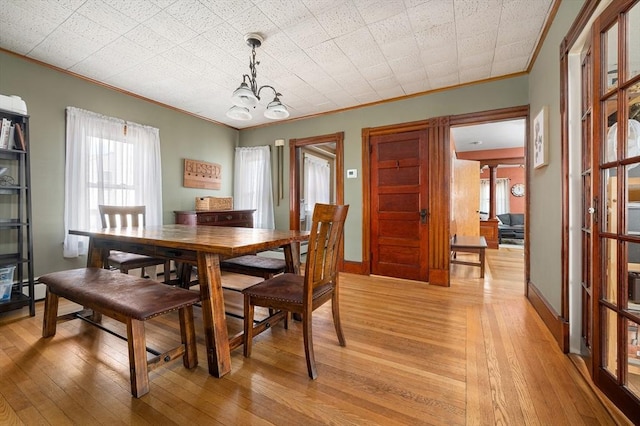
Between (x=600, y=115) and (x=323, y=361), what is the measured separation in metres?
2.10

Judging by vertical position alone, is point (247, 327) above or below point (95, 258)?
below

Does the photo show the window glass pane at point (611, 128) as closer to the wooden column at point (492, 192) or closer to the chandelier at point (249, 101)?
the chandelier at point (249, 101)

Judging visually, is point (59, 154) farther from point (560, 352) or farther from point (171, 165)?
point (560, 352)

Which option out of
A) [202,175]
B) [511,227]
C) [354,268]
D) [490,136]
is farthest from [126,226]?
[511,227]

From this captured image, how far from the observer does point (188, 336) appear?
1.62 metres

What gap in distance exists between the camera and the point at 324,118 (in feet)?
14.1

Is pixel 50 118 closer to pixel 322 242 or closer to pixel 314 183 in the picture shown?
pixel 322 242

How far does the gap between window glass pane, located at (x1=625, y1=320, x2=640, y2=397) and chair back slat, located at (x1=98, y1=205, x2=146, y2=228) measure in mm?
3885

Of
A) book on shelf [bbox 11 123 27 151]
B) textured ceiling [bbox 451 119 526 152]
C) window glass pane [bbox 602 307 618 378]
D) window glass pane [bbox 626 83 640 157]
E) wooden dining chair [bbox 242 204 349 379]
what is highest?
textured ceiling [bbox 451 119 526 152]

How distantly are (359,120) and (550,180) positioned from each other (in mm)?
2483

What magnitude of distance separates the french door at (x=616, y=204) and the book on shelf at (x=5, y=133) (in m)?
4.23

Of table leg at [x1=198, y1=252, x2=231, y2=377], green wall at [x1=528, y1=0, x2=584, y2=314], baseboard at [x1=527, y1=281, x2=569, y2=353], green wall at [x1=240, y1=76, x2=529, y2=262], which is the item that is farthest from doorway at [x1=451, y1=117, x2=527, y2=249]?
table leg at [x1=198, y1=252, x2=231, y2=377]

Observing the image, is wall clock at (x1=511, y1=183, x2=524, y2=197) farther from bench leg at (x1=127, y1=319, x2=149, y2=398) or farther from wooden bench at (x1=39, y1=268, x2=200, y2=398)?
bench leg at (x1=127, y1=319, x2=149, y2=398)

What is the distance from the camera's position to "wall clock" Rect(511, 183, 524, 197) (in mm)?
9211
